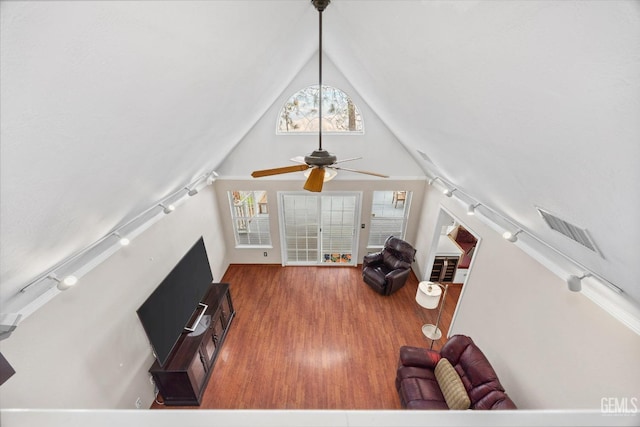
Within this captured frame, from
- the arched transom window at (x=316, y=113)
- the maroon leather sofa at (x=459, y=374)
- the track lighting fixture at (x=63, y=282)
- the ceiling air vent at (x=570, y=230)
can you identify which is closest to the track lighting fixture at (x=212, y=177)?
the arched transom window at (x=316, y=113)

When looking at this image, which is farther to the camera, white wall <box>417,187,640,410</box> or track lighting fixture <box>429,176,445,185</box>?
track lighting fixture <box>429,176,445,185</box>

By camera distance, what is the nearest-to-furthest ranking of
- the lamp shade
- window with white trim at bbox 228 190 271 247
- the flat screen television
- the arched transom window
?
the flat screen television
the lamp shade
the arched transom window
window with white trim at bbox 228 190 271 247

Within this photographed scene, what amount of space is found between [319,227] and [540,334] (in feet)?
13.1

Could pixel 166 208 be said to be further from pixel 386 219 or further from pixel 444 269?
pixel 444 269

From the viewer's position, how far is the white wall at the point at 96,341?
6.50 ft

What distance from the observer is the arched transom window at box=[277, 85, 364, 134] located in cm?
478

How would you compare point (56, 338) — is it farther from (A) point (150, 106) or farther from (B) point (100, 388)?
(A) point (150, 106)

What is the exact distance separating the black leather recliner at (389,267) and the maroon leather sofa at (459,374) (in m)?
1.67

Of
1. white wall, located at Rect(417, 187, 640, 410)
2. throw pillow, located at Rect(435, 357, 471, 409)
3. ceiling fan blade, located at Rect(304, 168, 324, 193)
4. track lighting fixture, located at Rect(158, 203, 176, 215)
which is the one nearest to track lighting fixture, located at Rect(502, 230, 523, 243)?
white wall, located at Rect(417, 187, 640, 410)

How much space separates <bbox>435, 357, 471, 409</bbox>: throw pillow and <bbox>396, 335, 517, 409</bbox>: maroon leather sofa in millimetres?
101

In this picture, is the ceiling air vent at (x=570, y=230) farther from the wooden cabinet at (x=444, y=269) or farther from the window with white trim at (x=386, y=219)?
the window with white trim at (x=386, y=219)

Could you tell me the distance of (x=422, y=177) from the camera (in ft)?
17.3

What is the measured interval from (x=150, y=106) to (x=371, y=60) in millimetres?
1832

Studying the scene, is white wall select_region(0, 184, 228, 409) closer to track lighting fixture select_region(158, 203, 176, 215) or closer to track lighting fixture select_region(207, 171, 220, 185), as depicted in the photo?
track lighting fixture select_region(158, 203, 176, 215)
